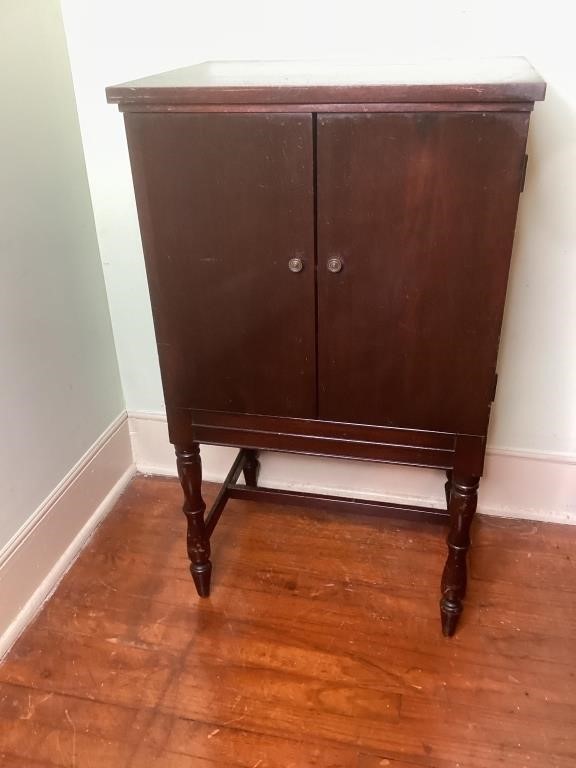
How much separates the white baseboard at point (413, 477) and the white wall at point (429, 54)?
0.26 feet

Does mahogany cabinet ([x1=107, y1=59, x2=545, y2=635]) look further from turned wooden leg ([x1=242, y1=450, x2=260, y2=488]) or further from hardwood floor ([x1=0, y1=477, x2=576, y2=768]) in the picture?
turned wooden leg ([x1=242, y1=450, x2=260, y2=488])

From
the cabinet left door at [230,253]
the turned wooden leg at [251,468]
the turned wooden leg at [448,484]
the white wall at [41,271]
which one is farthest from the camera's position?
the turned wooden leg at [251,468]

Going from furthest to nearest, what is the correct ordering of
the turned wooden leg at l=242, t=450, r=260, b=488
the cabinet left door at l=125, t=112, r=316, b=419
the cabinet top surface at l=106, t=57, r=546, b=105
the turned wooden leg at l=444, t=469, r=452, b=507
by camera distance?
the turned wooden leg at l=242, t=450, r=260, b=488 < the turned wooden leg at l=444, t=469, r=452, b=507 < the cabinet left door at l=125, t=112, r=316, b=419 < the cabinet top surface at l=106, t=57, r=546, b=105

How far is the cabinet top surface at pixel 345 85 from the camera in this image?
997mm

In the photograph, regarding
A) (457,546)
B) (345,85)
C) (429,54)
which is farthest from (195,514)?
(429,54)

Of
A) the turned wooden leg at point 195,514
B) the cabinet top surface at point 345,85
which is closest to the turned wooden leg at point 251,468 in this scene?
the turned wooden leg at point 195,514

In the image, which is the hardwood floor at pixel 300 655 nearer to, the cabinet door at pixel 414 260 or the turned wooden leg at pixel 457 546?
the turned wooden leg at pixel 457 546

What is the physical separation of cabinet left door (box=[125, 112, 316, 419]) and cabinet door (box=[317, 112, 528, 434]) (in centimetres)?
4

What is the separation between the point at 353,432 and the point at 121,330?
34.8 inches

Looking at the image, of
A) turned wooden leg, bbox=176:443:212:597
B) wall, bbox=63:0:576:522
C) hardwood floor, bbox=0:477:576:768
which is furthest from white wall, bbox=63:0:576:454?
turned wooden leg, bbox=176:443:212:597

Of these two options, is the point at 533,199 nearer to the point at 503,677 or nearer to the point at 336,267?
the point at 336,267

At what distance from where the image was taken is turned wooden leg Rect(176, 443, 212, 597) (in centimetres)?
150

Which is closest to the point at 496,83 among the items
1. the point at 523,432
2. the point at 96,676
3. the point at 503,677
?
the point at 523,432

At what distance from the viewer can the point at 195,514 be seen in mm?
1556
